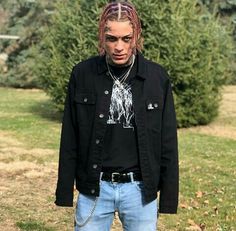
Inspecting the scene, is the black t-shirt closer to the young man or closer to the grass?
the young man

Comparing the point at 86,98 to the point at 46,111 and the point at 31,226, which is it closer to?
the point at 31,226

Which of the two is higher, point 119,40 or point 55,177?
point 119,40

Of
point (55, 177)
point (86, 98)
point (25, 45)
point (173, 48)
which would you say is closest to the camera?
point (86, 98)

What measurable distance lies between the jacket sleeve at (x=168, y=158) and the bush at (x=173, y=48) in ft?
30.9

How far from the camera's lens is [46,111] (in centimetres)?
1700

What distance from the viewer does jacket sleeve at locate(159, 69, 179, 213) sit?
304 centimetres

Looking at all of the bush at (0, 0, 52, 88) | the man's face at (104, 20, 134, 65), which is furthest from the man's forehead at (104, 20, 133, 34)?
the bush at (0, 0, 52, 88)

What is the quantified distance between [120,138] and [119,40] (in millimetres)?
522

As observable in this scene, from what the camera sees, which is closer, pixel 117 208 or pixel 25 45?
pixel 117 208

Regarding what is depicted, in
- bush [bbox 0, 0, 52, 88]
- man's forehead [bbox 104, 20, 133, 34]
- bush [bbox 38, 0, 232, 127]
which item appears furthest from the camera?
bush [bbox 0, 0, 52, 88]

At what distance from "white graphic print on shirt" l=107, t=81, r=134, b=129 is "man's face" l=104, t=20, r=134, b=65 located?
0.50ft

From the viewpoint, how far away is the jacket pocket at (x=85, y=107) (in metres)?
2.97

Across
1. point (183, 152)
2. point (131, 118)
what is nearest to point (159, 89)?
point (131, 118)

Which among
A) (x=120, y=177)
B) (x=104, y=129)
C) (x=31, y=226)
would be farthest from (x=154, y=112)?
(x=31, y=226)
